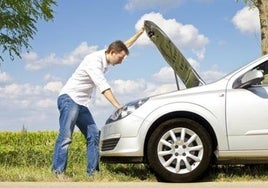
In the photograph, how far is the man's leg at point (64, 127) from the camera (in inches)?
303

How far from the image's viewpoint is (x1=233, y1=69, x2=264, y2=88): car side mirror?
704cm

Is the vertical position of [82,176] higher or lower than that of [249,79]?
lower

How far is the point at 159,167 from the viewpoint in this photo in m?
7.20

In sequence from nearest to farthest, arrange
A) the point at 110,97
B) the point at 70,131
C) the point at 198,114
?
the point at 198,114, the point at 110,97, the point at 70,131

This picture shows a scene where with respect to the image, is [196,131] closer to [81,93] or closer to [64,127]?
[81,93]

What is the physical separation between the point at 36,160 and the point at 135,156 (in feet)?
11.3

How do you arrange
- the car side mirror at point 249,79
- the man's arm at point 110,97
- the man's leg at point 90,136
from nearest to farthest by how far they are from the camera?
the car side mirror at point 249,79 → the man's arm at point 110,97 → the man's leg at point 90,136

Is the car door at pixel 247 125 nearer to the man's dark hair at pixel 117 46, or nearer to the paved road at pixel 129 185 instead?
the paved road at pixel 129 185

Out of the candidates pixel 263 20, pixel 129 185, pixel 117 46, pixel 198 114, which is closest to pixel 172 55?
pixel 117 46

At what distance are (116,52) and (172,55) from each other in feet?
6.63

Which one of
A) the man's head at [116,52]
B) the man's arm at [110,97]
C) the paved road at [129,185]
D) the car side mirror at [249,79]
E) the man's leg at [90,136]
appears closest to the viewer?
the paved road at [129,185]

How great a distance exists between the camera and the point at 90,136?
7.98m

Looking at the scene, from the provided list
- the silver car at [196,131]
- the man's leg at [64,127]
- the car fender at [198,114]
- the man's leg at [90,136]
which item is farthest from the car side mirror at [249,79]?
the man's leg at [64,127]

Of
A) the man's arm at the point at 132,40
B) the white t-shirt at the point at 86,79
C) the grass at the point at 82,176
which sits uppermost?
the man's arm at the point at 132,40
